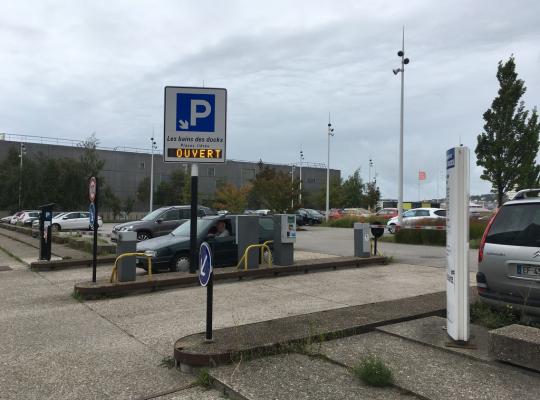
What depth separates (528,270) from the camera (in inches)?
209

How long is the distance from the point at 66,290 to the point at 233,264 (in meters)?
3.79

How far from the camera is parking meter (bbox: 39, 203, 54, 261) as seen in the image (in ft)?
45.2

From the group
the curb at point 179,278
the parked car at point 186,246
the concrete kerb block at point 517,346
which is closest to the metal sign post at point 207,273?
the concrete kerb block at point 517,346

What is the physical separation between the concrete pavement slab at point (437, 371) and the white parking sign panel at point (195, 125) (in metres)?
5.83

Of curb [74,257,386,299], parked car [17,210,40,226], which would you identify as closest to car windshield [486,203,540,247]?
curb [74,257,386,299]

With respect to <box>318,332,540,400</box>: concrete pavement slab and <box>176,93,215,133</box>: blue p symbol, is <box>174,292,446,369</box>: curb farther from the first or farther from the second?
<box>176,93,215,133</box>: blue p symbol

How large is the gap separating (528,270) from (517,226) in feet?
1.78

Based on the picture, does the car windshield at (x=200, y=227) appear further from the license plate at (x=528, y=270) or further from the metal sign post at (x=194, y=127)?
the license plate at (x=528, y=270)

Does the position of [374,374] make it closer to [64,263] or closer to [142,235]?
[64,263]

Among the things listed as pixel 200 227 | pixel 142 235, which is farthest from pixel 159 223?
pixel 200 227

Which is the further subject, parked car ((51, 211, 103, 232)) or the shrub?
parked car ((51, 211, 103, 232))

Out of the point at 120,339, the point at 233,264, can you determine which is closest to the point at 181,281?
the point at 233,264

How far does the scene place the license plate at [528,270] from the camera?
5.23 metres

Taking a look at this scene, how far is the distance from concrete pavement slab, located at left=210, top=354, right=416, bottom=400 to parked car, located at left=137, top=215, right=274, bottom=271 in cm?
647
